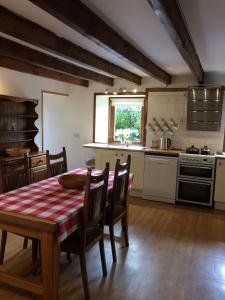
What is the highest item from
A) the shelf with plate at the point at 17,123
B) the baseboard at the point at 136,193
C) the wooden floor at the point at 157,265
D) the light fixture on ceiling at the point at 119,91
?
the light fixture on ceiling at the point at 119,91

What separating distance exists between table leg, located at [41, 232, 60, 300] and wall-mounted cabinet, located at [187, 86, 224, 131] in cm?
361

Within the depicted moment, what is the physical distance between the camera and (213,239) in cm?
313

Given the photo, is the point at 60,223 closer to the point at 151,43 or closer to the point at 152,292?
the point at 152,292

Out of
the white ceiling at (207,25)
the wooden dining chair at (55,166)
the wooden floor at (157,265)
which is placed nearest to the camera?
the white ceiling at (207,25)

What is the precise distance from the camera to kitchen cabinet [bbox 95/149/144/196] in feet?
15.1

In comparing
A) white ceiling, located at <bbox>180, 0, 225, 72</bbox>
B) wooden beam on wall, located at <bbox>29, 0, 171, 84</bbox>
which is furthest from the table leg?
white ceiling, located at <bbox>180, 0, 225, 72</bbox>

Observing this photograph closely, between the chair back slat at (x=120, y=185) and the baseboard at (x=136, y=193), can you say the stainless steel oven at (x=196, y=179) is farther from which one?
the chair back slat at (x=120, y=185)

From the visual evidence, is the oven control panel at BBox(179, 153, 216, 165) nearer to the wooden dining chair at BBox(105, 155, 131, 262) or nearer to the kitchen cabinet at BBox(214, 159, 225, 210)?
the kitchen cabinet at BBox(214, 159, 225, 210)

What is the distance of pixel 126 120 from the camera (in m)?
5.45

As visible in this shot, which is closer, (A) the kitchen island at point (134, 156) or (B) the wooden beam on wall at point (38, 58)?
(B) the wooden beam on wall at point (38, 58)

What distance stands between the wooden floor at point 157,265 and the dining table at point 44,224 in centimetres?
25

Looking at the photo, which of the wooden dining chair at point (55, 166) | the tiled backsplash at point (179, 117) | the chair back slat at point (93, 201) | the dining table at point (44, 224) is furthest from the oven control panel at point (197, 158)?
the dining table at point (44, 224)

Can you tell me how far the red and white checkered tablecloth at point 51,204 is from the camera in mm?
1786

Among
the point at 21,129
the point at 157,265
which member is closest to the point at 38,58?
the point at 21,129
